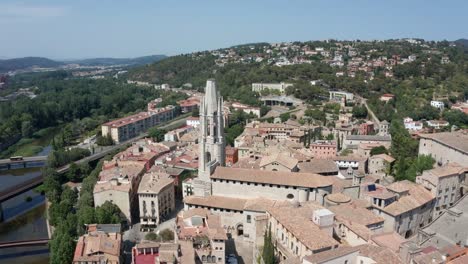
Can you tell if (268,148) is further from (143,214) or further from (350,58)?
(350,58)

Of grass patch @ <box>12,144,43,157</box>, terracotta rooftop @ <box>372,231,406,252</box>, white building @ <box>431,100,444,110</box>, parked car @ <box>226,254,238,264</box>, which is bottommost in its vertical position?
grass patch @ <box>12,144,43,157</box>

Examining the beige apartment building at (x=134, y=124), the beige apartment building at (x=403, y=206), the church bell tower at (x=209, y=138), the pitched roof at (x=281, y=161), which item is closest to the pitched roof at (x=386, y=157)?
the beige apartment building at (x=403, y=206)

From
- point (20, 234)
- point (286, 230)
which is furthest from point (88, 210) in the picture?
point (286, 230)

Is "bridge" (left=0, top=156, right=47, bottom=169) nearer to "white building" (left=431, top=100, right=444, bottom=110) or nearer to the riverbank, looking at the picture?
the riverbank

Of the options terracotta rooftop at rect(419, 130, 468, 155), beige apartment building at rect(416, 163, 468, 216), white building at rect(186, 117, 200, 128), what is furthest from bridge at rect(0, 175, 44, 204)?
terracotta rooftop at rect(419, 130, 468, 155)

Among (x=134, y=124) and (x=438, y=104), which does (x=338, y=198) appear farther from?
(x=134, y=124)

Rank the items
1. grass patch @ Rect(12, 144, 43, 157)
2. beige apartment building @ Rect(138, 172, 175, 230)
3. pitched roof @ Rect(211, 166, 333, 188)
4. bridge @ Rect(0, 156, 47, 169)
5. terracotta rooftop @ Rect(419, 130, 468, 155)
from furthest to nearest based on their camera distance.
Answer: grass patch @ Rect(12, 144, 43, 157), bridge @ Rect(0, 156, 47, 169), terracotta rooftop @ Rect(419, 130, 468, 155), beige apartment building @ Rect(138, 172, 175, 230), pitched roof @ Rect(211, 166, 333, 188)
